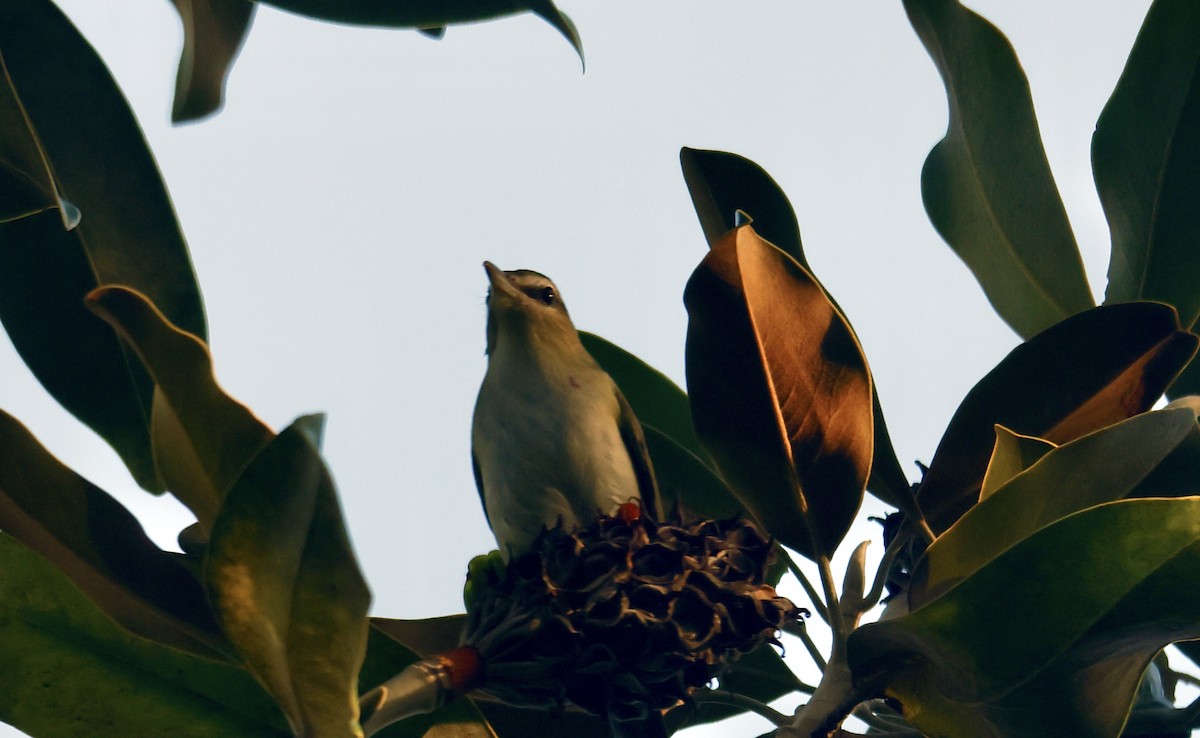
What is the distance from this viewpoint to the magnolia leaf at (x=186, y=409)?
1472 millimetres

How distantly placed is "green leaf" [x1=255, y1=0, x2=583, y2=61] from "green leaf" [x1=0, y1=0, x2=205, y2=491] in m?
0.38

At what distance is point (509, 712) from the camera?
2080 mm

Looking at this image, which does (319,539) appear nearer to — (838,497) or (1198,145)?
(838,497)

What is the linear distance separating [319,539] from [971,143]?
1788 millimetres

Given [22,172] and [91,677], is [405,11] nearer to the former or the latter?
[22,172]

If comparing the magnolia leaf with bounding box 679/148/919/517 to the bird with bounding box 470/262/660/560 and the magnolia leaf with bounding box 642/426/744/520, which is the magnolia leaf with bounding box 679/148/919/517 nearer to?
the magnolia leaf with bounding box 642/426/744/520

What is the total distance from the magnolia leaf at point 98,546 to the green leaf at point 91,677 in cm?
11

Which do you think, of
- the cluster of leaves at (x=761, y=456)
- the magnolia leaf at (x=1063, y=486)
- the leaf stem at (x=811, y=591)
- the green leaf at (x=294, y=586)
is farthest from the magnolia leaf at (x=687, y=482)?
the green leaf at (x=294, y=586)

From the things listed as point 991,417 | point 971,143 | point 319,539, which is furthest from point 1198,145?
point 319,539

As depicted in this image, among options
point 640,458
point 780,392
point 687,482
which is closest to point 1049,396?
point 780,392

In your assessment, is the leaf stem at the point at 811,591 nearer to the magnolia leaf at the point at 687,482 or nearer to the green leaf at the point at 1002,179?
the magnolia leaf at the point at 687,482

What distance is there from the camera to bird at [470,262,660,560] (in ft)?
Result: 8.82

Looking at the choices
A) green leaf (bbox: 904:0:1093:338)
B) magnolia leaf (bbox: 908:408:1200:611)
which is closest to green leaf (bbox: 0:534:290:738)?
magnolia leaf (bbox: 908:408:1200:611)

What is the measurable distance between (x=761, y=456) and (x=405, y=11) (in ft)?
3.54
